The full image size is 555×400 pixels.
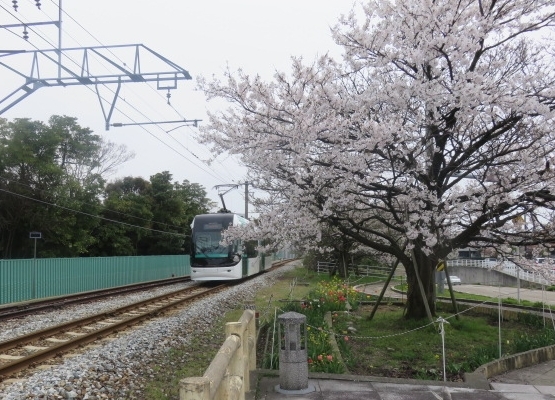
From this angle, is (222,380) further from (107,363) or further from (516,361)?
(516,361)

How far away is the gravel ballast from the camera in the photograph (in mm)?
7035

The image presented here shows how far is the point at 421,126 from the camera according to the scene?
1042cm

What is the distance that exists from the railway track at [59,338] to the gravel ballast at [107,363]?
436 mm

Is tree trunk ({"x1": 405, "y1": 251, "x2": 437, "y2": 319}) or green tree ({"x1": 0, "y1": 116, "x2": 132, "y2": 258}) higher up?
green tree ({"x1": 0, "y1": 116, "x2": 132, "y2": 258})

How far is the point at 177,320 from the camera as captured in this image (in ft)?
46.4

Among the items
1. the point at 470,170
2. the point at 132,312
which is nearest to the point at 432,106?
the point at 470,170

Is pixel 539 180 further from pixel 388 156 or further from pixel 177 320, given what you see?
pixel 177 320

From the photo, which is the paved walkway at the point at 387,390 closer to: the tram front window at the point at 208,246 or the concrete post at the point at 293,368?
the concrete post at the point at 293,368

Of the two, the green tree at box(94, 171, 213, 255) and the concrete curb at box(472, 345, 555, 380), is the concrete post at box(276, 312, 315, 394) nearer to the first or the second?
the concrete curb at box(472, 345, 555, 380)

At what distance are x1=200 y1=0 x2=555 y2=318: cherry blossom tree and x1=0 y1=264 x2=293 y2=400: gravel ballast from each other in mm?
3922

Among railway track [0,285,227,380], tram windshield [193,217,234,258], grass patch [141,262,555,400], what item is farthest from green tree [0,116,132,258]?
grass patch [141,262,555,400]

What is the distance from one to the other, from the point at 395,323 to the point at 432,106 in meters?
5.36

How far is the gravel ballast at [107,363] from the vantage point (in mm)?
7035

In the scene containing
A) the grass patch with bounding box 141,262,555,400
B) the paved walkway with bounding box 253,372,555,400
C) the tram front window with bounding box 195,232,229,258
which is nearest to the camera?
the paved walkway with bounding box 253,372,555,400
